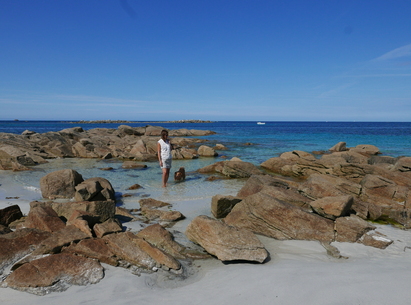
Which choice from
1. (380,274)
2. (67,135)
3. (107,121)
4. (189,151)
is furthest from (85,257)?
(107,121)

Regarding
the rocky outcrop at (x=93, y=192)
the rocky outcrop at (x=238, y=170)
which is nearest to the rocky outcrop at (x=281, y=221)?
the rocky outcrop at (x=93, y=192)

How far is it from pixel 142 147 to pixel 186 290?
19823mm

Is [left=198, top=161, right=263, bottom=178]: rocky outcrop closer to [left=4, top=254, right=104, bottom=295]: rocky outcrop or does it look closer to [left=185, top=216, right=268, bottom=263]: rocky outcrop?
[left=185, top=216, right=268, bottom=263]: rocky outcrop

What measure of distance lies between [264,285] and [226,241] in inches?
48.7

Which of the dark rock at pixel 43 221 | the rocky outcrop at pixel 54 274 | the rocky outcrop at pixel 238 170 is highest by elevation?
the dark rock at pixel 43 221

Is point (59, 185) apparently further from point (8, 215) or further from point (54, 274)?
point (54, 274)

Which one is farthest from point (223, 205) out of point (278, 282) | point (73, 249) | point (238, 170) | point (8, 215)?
point (238, 170)

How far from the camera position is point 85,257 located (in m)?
4.61

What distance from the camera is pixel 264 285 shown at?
13.4 ft

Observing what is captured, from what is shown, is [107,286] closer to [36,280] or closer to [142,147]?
[36,280]

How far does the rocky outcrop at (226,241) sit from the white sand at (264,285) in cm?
16

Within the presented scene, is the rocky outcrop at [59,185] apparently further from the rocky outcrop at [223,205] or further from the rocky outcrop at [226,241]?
the rocky outcrop at [226,241]

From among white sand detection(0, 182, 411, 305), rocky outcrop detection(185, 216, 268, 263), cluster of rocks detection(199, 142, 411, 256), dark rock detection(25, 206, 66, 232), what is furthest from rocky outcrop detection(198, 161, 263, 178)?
dark rock detection(25, 206, 66, 232)

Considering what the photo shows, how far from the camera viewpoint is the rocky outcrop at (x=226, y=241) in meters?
4.98
